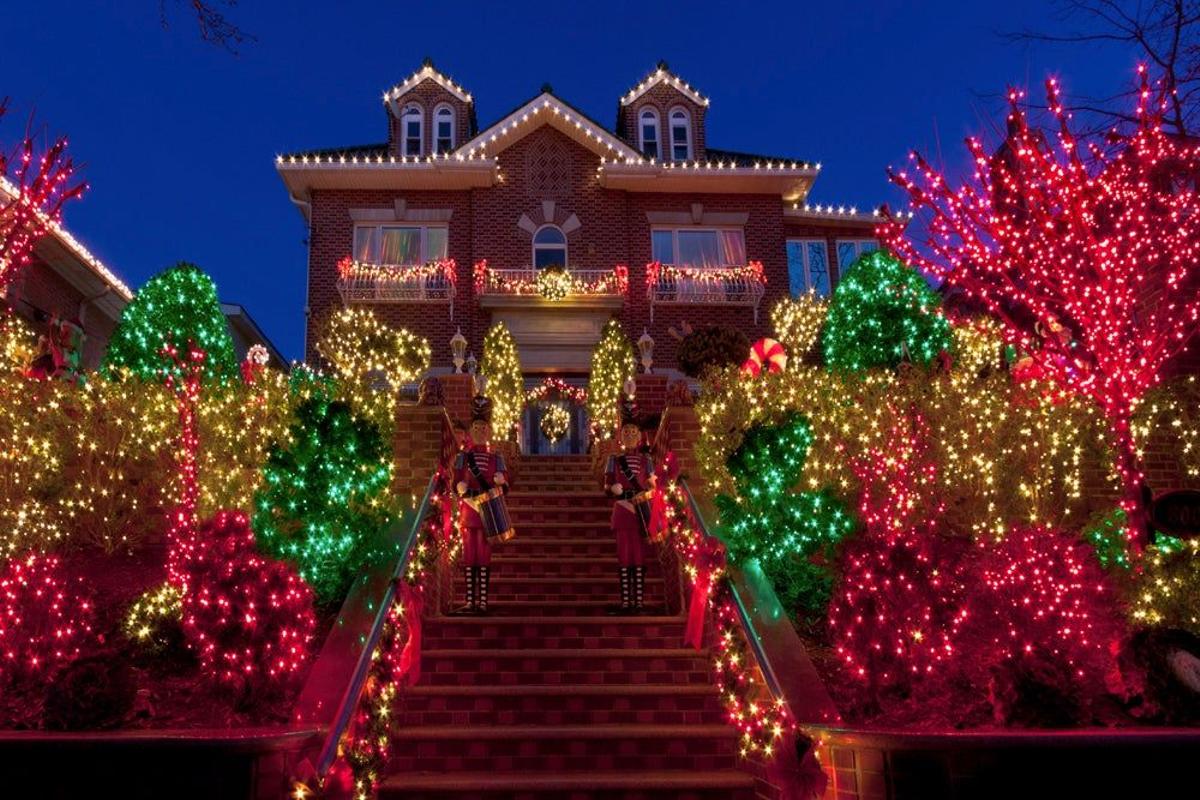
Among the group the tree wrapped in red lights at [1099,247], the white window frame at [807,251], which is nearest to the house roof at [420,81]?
the white window frame at [807,251]

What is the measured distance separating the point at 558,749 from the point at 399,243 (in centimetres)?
1582

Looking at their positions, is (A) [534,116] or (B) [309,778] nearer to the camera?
(B) [309,778]

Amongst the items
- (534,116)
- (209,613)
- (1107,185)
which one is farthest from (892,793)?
(534,116)

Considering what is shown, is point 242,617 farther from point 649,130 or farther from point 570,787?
point 649,130

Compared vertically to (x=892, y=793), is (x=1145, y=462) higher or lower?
higher

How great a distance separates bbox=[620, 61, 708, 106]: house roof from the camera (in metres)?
22.3

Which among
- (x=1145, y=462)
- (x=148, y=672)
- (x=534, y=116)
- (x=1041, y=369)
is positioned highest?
(x=534, y=116)

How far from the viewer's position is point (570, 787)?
622 cm

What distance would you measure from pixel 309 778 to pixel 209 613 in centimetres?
156

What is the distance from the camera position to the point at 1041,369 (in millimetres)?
10883

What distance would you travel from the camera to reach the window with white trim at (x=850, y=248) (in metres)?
22.6

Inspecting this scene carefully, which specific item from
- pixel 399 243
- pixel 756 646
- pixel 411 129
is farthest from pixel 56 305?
pixel 756 646

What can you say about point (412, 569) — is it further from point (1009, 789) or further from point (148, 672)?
point (1009, 789)

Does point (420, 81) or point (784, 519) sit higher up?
point (420, 81)
